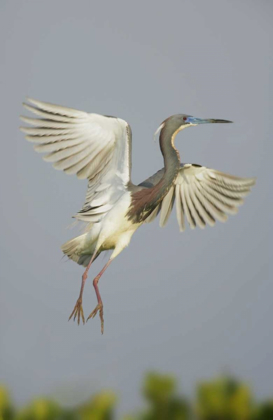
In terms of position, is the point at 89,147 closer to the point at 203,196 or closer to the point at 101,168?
the point at 101,168

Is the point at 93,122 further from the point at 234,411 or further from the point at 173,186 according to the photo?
the point at 234,411

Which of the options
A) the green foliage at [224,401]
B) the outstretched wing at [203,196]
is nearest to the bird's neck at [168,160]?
the outstretched wing at [203,196]

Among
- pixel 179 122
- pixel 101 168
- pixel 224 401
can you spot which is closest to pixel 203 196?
pixel 179 122

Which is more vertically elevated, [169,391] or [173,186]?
[173,186]

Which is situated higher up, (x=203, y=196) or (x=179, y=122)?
(x=179, y=122)

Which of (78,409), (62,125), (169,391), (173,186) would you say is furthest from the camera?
(169,391)

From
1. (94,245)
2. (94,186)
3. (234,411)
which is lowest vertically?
(234,411)

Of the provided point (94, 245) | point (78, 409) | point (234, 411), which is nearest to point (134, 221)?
point (94, 245)

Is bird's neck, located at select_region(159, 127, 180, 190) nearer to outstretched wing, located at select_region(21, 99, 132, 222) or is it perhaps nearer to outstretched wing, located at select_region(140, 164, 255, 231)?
outstretched wing, located at select_region(21, 99, 132, 222)
